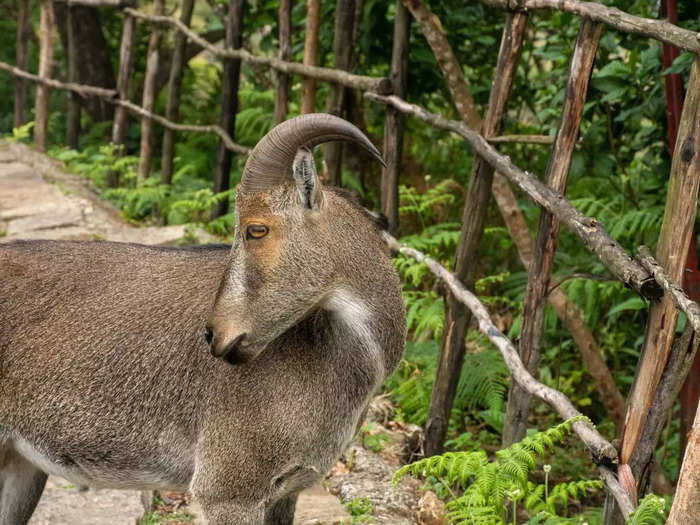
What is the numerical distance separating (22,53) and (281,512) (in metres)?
12.7

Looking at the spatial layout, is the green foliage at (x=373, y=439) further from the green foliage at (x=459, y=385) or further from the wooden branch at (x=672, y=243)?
the wooden branch at (x=672, y=243)

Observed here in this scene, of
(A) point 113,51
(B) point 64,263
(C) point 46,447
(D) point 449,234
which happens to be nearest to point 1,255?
(B) point 64,263

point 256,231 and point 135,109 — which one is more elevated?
point 256,231

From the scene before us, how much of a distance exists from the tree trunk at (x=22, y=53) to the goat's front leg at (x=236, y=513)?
1270cm

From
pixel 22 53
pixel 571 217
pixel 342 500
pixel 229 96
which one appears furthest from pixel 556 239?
pixel 22 53

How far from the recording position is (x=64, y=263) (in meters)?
4.20

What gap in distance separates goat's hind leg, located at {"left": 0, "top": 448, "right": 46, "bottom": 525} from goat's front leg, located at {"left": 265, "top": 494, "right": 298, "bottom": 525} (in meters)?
1.18

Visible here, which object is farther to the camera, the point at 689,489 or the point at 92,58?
the point at 92,58

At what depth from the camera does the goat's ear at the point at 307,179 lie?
138 inches

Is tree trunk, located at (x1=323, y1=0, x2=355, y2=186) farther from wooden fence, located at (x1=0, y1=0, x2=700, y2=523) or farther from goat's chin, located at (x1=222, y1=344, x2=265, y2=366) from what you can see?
goat's chin, located at (x1=222, y1=344, x2=265, y2=366)

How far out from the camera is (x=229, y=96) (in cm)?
930

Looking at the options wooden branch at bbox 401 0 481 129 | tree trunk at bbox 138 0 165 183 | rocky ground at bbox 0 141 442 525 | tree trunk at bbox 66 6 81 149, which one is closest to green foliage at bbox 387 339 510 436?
rocky ground at bbox 0 141 442 525

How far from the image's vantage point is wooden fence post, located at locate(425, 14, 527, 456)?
4863 millimetres

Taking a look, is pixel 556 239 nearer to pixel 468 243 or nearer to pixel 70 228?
pixel 468 243
